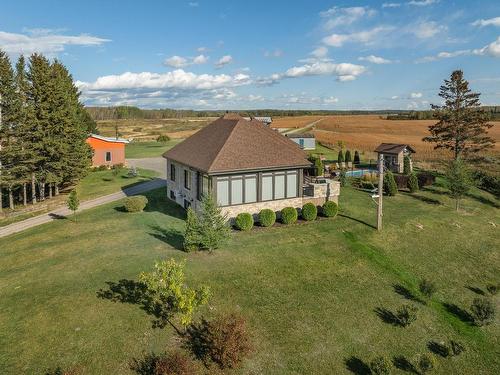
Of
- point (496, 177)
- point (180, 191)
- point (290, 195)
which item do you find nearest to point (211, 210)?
point (290, 195)

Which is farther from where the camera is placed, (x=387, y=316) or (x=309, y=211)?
(x=309, y=211)

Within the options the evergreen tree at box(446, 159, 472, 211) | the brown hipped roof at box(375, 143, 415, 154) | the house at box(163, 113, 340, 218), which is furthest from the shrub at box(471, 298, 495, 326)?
the brown hipped roof at box(375, 143, 415, 154)

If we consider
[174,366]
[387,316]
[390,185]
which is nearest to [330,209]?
[390,185]

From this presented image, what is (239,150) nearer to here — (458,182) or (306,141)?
(458,182)

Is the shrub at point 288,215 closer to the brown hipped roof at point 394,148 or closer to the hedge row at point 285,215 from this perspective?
the hedge row at point 285,215

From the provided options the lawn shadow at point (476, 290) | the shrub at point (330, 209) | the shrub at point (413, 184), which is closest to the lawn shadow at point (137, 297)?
the shrub at point (330, 209)

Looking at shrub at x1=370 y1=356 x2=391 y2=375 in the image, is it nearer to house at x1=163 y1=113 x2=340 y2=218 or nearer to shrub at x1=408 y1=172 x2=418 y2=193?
house at x1=163 y1=113 x2=340 y2=218

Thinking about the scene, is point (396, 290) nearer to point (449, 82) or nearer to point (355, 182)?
point (355, 182)
